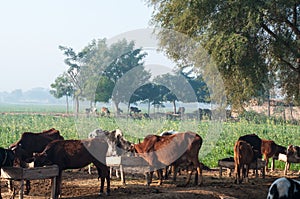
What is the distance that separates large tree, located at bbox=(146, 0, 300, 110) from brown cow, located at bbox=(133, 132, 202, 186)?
132 inches

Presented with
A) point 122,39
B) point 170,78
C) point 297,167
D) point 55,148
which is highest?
point 122,39

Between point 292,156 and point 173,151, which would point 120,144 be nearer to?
point 173,151

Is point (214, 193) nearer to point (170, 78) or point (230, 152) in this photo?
point (170, 78)

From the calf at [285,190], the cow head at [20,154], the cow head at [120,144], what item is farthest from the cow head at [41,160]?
the calf at [285,190]

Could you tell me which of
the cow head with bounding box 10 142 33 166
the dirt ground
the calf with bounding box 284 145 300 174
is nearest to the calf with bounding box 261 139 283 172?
the calf with bounding box 284 145 300 174

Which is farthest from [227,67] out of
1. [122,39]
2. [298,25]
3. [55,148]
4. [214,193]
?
[55,148]

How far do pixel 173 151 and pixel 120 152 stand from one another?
198 centimetres

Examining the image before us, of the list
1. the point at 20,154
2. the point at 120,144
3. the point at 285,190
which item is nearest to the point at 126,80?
the point at 120,144

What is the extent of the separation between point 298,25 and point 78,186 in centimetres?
1022

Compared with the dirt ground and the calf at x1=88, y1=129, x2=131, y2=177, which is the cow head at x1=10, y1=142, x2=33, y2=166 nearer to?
the dirt ground

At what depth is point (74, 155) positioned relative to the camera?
46.5 feet

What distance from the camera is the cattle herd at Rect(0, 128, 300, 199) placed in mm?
14008

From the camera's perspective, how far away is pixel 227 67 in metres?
18.8

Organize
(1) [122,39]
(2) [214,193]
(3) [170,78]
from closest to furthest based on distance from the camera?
(2) [214,193]
(1) [122,39]
(3) [170,78]
